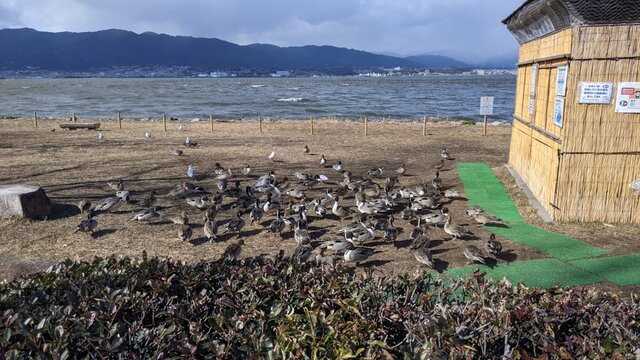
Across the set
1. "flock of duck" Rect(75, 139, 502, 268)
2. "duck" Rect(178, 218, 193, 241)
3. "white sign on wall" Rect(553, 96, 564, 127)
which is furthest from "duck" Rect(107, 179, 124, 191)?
"white sign on wall" Rect(553, 96, 564, 127)

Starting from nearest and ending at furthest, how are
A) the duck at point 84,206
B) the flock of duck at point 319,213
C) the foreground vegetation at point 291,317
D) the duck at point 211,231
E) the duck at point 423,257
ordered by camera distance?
1. the foreground vegetation at point 291,317
2. the duck at point 423,257
3. the flock of duck at point 319,213
4. the duck at point 211,231
5. the duck at point 84,206

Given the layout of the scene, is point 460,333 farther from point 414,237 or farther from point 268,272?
point 414,237

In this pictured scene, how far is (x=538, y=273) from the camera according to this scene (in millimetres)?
9000

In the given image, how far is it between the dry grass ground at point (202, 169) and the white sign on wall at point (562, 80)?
3.08 meters

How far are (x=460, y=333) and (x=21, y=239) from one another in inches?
406

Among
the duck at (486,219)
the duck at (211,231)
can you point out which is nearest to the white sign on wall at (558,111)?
the duck at (486,219)

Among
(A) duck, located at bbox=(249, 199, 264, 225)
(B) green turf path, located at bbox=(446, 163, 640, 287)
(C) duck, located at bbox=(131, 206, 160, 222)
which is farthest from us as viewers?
(A) duck, located at bbox=(249, 199, 264, 225)

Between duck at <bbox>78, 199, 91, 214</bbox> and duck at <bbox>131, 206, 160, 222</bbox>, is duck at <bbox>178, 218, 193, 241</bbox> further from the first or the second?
duck at <bbox>78, 199, 91, 214</bbox>

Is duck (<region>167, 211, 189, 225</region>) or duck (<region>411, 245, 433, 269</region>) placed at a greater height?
duck (<region>411, 245, 433, 269</region>)

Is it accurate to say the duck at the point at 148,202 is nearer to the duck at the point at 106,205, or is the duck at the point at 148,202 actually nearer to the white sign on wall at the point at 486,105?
the duck at the point at 106,205

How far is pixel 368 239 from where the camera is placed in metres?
11.0

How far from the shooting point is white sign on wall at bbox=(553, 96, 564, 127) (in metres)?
11.4

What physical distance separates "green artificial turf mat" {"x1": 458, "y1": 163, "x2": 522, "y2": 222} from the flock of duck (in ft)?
2.38

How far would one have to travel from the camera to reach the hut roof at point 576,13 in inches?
410
